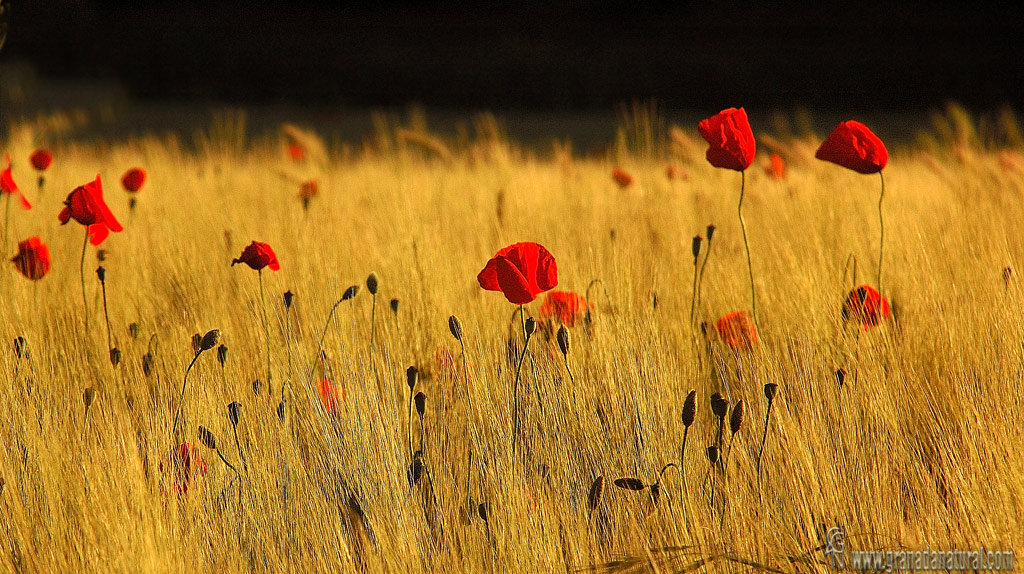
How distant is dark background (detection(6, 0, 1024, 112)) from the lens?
9.27 metres

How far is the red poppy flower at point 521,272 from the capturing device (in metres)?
1.10

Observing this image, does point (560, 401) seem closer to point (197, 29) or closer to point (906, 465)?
point (906, 465)

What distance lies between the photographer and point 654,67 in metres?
9.70

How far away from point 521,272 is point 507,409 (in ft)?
0.64

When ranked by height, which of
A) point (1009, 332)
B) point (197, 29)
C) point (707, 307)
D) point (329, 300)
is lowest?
point (1009, 332)

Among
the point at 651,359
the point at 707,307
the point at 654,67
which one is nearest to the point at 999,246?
the point at 707,307

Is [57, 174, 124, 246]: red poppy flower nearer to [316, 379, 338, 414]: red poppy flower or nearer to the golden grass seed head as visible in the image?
[316, 379, 338, 414]: red poppy flower

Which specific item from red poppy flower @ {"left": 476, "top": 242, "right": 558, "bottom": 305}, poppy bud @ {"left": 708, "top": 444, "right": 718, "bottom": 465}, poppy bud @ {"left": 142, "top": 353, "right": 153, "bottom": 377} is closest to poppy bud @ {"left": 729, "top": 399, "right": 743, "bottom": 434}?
poppy bud @ {"left": 708, "top": 444, "right": 718, "bottom": 465}

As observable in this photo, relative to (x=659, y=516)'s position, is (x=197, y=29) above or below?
above

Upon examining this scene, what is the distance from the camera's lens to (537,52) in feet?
33.3

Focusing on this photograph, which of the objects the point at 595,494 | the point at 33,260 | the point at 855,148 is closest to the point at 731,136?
the point at 855,148

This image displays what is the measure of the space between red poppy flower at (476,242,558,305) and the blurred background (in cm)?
831

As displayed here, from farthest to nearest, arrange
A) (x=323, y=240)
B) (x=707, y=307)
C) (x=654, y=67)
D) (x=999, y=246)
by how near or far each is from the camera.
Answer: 1. (x=654, y=67)
2. (x=323, y=240)
3. (x=707, y=307)
4. (x=999, y=246)

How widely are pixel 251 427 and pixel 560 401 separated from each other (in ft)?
1.39
